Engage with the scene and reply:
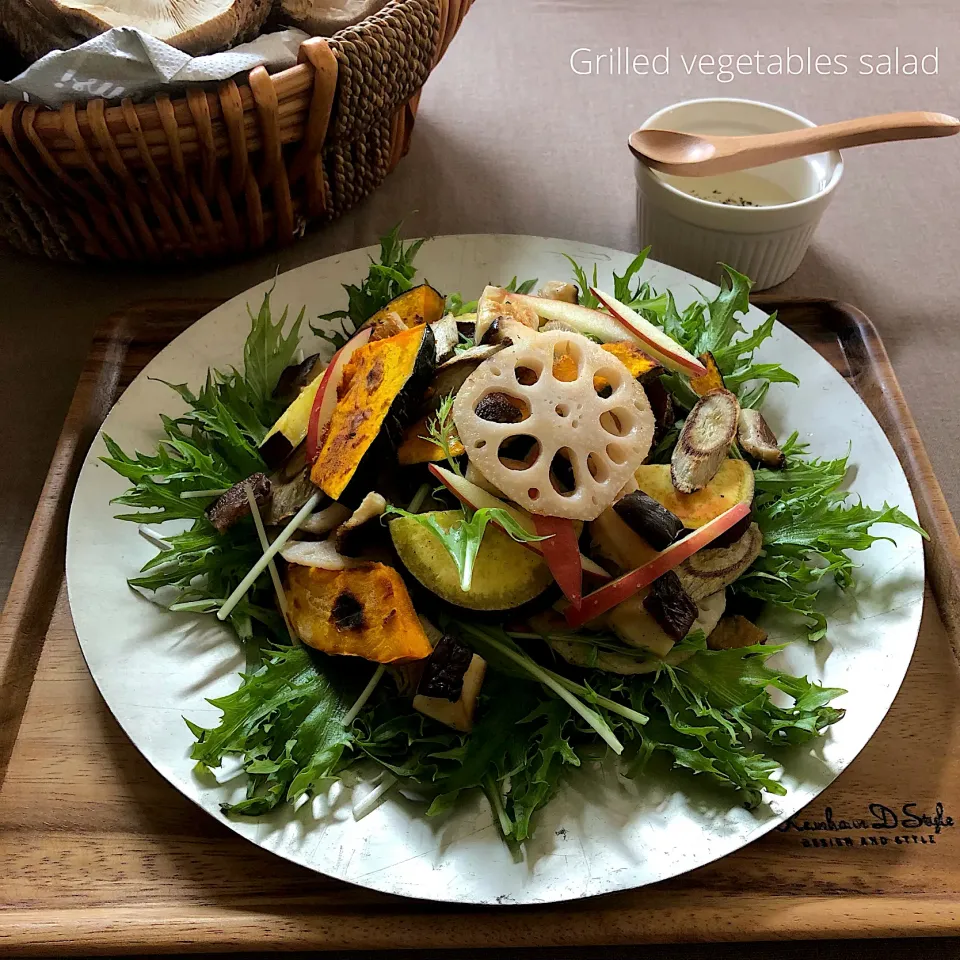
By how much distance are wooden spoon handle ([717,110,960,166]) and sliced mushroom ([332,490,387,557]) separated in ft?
4.28

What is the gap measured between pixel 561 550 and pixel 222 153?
1.15m

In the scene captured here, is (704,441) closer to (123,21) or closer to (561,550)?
(561,550)

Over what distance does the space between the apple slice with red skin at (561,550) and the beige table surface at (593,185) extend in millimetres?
1027

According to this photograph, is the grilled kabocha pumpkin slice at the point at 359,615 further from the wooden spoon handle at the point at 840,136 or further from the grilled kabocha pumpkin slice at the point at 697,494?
the wooden spoon handle at the point at 840,136

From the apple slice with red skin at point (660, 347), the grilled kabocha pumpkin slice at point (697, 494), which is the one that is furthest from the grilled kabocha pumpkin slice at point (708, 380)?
the grilled kabocha pumpkin slice at point (697, 494)

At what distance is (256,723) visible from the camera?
1.25 m

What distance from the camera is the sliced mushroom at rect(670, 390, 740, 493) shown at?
1392mm

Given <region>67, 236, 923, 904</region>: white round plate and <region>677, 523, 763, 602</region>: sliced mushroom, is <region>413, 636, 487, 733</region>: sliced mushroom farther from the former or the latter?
<region>677, 523, 763, 602</region>: sliced mushroom

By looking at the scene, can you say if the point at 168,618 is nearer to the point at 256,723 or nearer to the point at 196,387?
the point at 256,723

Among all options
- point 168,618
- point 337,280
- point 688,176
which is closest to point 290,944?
point 168,618

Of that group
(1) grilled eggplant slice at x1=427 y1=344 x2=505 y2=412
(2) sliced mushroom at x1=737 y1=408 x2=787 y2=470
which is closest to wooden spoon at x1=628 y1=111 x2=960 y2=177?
(2) sliced mushroom at x1=737 y1=408 x2=787 y2=470

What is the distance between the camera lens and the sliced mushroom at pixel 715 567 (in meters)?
1.35

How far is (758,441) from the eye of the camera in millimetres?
1530

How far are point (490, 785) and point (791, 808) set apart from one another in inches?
16.4
